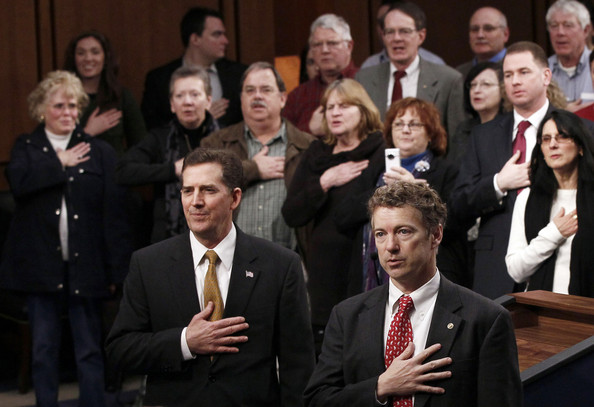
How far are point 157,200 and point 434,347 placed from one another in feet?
9.53

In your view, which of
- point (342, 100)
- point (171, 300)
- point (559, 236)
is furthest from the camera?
point (342, 100)

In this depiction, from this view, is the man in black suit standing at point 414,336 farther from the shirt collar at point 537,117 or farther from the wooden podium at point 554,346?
the shirt collar at point 537,117

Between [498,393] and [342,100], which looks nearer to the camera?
[498,393]

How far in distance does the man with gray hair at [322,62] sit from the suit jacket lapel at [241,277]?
2.70 meters

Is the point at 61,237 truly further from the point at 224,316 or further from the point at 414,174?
the point at 224,316

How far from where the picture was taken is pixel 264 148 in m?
4.84

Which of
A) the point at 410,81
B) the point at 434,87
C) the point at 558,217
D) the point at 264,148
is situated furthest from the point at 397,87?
the point at 558,217

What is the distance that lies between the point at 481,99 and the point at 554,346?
206 cm

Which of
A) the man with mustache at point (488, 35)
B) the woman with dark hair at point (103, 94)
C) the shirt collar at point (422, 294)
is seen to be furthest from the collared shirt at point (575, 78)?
the shirt collar at point (422, 294)

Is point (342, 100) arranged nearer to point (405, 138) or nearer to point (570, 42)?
point (405, 138)

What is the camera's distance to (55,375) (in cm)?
498

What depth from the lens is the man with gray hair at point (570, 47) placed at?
5621 mm

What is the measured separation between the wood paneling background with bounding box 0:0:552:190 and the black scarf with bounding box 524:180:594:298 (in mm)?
3624

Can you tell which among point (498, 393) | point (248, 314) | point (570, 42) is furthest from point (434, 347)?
point (570, 42)
